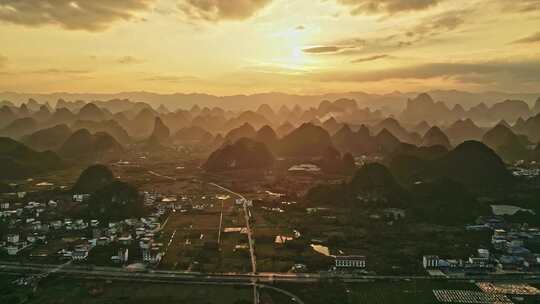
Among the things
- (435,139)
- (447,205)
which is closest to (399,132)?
(435,139)

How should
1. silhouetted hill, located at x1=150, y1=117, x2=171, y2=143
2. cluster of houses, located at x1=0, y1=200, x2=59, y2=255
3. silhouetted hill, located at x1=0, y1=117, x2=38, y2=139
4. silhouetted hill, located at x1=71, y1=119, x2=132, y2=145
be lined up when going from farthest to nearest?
silhouetted hill, located at x1=150, y1=117, x2=171, y2=143, silhouetted hill, located at x1=71, y1=119, x2=132, y2=145, silhouetted hill, located at x1=0, y1=117, x2=38, y2=139, cluster of houses, located at x1=0, y1=200, x2=59, y2=255

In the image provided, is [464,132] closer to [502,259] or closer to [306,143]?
[306,143]

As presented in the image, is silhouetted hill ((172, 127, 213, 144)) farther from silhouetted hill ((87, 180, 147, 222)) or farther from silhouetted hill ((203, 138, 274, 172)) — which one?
silhouetted hill ((87, 180, 147, 222))

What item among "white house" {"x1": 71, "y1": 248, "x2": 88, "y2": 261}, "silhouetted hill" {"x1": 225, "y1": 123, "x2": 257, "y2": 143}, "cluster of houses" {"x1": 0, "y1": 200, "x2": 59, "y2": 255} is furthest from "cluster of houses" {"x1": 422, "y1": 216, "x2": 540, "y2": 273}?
"silhouetted hill" {"x1": 225, "y1": 123, "x2": 257, "y2": 143}

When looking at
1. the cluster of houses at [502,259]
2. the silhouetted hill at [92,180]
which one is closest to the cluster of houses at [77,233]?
the silhouetted hill at [92,180]

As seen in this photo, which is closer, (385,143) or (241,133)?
(385,143)
